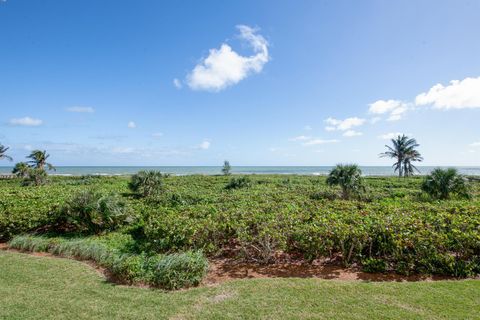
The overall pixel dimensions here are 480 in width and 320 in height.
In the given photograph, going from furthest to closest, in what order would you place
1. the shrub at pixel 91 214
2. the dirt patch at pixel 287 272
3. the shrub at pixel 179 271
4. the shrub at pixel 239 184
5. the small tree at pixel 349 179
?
the shrub at pixel 239 184 < the small tree at pixel 349 179 < the shrub at pixel 91 214 < the dirt patch at pixel 287 272 < the shrub at pixel 179 271

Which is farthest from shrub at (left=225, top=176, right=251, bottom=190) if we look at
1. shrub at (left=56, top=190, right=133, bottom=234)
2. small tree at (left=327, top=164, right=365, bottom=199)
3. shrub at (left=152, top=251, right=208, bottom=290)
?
shrub at (left=152, top=251, right=208, bottom=290)

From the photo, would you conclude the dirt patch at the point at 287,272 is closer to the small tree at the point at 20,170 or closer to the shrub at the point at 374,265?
the shrub at the point at 374,265

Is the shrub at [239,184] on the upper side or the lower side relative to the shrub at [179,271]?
upper

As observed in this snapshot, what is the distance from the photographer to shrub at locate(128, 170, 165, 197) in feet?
57.0

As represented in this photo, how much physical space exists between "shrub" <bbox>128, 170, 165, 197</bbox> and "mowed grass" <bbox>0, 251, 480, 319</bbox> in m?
11.9

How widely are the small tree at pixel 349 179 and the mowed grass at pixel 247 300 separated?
39.9 ft

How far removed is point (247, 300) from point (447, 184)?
1663 cm

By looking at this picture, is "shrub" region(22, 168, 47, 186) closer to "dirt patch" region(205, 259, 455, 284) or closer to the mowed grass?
the mowed grass

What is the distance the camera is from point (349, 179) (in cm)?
1681

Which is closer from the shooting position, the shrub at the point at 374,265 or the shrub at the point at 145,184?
the shrub at the point at 374,265

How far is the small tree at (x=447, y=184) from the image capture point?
15.4 m

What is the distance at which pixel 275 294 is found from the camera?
471cm

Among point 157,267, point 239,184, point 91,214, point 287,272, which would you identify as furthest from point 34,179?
point 287,272

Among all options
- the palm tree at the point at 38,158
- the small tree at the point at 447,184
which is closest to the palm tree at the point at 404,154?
the small tree at the point at 447,184
